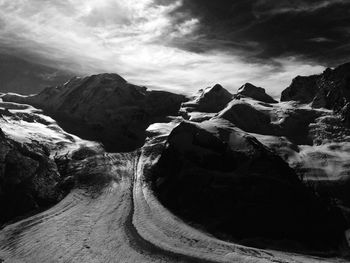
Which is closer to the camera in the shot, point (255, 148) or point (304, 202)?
point (304, 202)

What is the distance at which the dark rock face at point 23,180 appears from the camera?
377 feet

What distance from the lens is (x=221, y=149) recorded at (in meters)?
134

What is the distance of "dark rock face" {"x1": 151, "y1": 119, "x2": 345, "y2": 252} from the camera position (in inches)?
4092

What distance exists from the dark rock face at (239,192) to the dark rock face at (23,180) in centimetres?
3522

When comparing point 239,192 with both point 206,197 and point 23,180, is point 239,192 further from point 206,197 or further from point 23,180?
point 23,180

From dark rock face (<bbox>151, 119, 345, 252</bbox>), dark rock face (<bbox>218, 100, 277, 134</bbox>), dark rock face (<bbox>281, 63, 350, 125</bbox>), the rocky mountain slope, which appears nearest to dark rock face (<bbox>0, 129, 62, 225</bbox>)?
the rocky mountain slope

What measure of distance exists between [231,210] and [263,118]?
253 feet

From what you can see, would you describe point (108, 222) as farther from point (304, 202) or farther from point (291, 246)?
point (304, 202)

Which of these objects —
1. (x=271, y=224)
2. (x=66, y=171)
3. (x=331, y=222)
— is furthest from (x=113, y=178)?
(x=331, y=222)

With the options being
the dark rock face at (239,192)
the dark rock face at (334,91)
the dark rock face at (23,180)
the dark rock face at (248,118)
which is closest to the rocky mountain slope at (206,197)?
the dark rock face at (239,192)

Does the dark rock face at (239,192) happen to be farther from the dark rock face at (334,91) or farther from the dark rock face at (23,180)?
the dark rock face at (334,91)

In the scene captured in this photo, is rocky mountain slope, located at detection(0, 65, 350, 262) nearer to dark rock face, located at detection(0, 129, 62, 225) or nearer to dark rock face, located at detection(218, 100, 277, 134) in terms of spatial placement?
dark rock face, located at detection(218, 100, 277, 134)

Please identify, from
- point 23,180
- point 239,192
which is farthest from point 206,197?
point 23,180

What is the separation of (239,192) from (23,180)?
67831 millimetres
